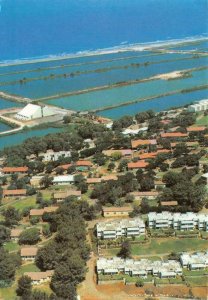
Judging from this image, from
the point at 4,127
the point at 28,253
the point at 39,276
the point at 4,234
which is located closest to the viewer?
the point at 39,276

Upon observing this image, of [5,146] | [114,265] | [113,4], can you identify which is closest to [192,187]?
[114,265]

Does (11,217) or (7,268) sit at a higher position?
(11,217)

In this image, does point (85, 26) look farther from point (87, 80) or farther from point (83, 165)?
point (83, 165)

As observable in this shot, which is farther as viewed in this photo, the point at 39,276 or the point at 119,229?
the point at 119,229

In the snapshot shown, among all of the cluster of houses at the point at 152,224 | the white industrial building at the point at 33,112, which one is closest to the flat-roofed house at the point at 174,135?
the cluster of houses at the point at 152,224

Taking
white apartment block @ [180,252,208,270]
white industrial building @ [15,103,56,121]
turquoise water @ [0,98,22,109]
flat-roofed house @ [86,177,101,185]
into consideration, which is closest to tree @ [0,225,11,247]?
flat-roofed house @ [86,177,101,185]

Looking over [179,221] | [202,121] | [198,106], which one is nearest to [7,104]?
[198,106]
